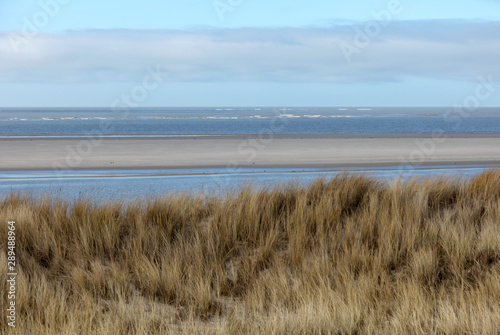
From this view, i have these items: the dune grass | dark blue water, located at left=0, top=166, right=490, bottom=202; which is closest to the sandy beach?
dark blue water, located at left=0, top=166, right=490, bottom=202

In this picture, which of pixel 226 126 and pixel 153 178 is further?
pixel 226 126

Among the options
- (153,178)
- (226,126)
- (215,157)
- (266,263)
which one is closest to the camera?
(266,263)

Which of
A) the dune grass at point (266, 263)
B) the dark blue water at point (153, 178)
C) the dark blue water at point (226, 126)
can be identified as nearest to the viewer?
the dune grass at point (266, 263)

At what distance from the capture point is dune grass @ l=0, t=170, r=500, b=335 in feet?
15.3

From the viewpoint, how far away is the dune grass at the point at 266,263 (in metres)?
4.67

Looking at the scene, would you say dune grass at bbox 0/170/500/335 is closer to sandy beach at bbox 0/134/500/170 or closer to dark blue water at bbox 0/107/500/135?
sandy beach at bbox 0/134/500/170

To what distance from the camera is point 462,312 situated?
4.56 m

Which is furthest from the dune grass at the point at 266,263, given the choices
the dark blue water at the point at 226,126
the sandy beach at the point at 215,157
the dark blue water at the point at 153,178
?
the dark blue water at the point at 226,126

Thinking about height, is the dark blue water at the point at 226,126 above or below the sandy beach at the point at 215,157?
above

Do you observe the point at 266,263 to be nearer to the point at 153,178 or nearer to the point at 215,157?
the point at 153,178

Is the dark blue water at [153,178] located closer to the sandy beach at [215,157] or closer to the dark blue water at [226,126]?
the sandy beach at [215,157]

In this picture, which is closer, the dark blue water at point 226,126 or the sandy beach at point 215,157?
the sandy beach at point 215,157

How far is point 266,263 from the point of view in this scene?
6.07 metres

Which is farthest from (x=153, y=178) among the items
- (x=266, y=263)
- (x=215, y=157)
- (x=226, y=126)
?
(x=226, y=126)
